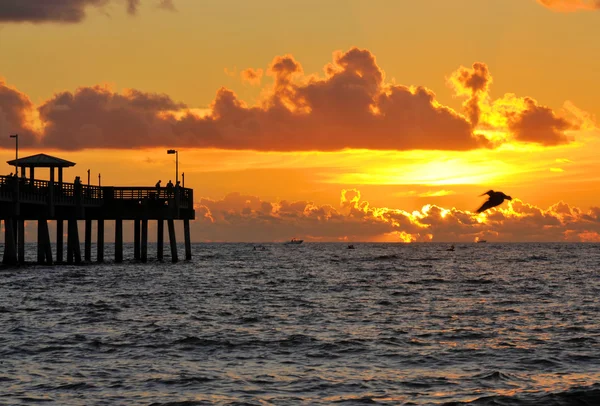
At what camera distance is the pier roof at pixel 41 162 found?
219ft

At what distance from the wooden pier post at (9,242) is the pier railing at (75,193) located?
1.99 m

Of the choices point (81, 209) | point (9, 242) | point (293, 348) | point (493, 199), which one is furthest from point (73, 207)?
point (493, 199)

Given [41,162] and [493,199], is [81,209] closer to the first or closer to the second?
[41,162]

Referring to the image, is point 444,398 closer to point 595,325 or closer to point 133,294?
point 595,325

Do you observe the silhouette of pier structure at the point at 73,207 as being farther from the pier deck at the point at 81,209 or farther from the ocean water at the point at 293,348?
the ocean water at the point at 293,348

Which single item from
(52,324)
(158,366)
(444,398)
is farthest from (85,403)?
(52,324)

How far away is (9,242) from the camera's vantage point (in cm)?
6062

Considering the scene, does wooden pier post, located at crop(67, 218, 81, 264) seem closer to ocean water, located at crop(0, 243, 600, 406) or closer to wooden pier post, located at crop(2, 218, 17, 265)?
wooden pier post, located at crop(2, 218, 17, 265)

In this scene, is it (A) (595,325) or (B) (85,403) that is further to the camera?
(A) (595,325)

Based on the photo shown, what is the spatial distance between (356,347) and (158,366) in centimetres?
614

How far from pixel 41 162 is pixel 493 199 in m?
54.0

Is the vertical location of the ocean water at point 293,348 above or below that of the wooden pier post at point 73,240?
below

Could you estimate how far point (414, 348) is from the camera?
26375 millimetres

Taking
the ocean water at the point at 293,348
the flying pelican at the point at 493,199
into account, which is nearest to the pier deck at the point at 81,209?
the ocean water at the point at 293,348
